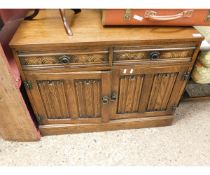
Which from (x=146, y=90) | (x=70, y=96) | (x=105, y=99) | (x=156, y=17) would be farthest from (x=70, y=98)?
(x=156, y=17)

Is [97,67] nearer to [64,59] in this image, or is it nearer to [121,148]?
[64,59]

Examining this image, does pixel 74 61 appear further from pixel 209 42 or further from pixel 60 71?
pixel 209 42

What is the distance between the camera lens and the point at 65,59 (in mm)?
880

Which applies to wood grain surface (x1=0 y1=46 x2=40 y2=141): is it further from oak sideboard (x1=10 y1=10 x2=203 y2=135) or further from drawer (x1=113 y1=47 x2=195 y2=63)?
drawer (x1=113 y1=47 x2=195 y2=63)

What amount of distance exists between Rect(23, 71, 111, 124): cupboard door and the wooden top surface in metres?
0.18

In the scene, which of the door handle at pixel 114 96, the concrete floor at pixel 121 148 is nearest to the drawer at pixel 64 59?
the door handle at pixel 114 96

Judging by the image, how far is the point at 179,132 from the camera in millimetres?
1345

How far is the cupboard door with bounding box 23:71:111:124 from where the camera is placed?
0.97 m

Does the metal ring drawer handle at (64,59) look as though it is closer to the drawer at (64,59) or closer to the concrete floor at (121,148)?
the drawer at (64,59)

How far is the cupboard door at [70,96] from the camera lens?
38.1 inches

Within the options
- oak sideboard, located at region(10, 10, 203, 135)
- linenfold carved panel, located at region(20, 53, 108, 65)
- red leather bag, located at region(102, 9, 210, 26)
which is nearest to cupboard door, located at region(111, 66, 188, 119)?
oak sideboard, located at region(10, 10, 203, 135)

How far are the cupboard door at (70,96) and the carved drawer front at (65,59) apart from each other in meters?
0.06

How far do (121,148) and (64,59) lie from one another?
706 mm

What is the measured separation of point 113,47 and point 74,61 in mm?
193
